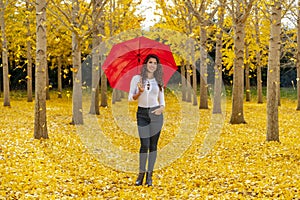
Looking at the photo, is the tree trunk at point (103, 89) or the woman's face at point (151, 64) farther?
the tree trunk at point (103, 89)

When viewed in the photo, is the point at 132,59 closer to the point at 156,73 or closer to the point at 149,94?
the point at 156,73

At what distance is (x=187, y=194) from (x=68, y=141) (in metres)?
5.47

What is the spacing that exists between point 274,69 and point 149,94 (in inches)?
183

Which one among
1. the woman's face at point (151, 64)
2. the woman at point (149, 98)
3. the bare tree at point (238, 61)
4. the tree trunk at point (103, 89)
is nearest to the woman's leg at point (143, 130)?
the woman at point (149, 98)

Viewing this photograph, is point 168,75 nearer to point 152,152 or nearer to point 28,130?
point 152,152

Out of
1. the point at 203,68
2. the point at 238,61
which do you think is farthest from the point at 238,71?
the point at 203,68

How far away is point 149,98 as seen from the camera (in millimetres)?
6191

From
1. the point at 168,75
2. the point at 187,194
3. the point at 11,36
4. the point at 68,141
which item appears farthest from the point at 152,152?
the point at 11,36

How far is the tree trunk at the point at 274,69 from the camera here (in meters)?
9.65

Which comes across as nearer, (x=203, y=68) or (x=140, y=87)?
(x=140, y=87)

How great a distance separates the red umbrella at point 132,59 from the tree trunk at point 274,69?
340 centimetres

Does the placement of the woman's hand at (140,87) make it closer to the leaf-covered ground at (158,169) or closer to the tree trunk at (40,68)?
the leaf-covered ground at (158,169)

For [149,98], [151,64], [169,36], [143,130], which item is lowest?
[143,130]

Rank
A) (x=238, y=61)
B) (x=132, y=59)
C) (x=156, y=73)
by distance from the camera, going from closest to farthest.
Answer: (x=156, y=73) → (x=132, y=59) → (x=238, y=61)
